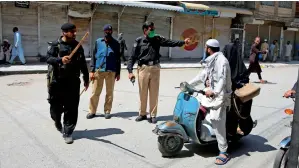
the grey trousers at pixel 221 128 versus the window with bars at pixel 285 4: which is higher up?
the window with bars at pixel 285 4

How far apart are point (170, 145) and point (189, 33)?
745 inches

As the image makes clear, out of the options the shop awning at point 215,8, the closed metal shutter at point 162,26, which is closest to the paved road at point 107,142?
the closed metal shutter at point 162,26

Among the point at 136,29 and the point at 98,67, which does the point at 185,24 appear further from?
the point at 98,67

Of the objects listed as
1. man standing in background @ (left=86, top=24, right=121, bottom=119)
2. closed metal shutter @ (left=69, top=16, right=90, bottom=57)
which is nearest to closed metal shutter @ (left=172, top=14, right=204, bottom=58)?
closed metal shutter @ (left=69, top=16, right=90, bottom=57)

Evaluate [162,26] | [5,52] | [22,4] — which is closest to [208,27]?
[162,26]

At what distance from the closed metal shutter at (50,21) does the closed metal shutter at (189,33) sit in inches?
309

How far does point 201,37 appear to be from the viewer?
77.3 ft

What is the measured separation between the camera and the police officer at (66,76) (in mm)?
4871

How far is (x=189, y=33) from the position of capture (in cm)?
2272

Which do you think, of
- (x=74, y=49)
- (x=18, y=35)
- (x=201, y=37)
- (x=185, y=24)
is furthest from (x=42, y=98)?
(x=201, y=37)

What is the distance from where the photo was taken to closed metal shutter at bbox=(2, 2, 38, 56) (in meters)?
15.3

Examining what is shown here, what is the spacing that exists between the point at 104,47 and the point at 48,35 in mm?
11219

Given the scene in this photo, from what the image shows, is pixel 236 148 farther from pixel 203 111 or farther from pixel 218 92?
pixel 218 92

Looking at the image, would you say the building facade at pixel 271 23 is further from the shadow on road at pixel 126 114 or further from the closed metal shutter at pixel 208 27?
the shadow on road at pixel 126 114
